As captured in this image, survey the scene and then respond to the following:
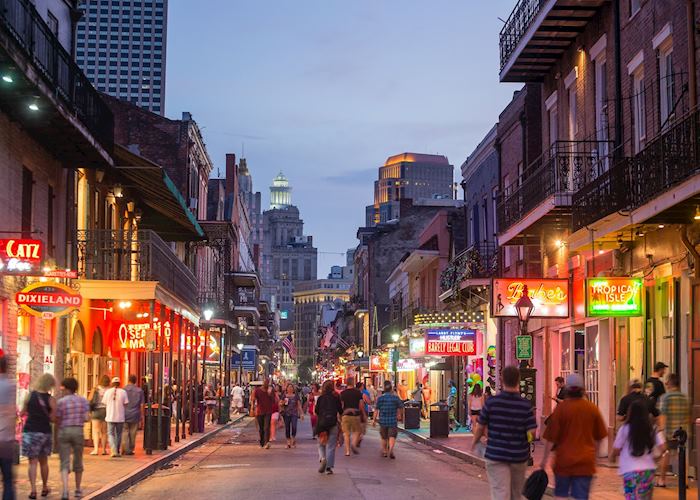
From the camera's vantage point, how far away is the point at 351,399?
25422 millimetres

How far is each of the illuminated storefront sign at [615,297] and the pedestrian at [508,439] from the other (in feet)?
31.5

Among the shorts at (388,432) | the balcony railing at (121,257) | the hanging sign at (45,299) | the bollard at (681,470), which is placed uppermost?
the balcony railing at (121,257)

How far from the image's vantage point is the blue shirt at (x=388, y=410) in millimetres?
26734

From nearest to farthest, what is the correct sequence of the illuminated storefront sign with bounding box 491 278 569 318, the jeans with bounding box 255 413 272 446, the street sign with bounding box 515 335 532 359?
the street sign with bounding box 515 335 532 359 < the illuminated storefront sign with bounding box 491 278 569 318 < the jeans with bounding box 255 413 272 446

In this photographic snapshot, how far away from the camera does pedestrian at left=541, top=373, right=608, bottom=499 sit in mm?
11680

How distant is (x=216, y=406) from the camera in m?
47.5

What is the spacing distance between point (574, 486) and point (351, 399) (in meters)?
13.9

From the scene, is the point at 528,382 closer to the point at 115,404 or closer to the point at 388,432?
the point at 388,432

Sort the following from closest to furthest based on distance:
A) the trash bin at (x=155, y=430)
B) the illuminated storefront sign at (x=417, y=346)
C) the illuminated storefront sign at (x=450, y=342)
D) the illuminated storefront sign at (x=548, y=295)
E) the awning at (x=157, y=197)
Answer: the illuminated storefront sign at (x=548, y=295) → the trash bin at (x=155, y=430) → the awning at (x=157, y=197) → the illuminated storefront sign at (x=450, y=342) → the illuminated storefront sign at (x=417, y=346)

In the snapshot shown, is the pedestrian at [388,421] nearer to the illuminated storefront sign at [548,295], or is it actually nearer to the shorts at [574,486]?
the illuminated storefront sign at [548,295]

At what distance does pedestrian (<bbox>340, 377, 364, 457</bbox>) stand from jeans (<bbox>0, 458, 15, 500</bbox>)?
13.0 meters

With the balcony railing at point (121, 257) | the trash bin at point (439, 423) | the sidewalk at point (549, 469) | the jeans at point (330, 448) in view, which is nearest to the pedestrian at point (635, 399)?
the sidewalk at point (549, 469)

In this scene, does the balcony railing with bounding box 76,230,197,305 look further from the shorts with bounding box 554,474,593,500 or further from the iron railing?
the shorts with bounding box 554,474,593,500

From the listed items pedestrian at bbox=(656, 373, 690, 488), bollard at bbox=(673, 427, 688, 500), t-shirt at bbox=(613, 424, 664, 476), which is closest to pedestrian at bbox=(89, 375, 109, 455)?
pedestrian at bbox=(656, 373, 690, 488)
